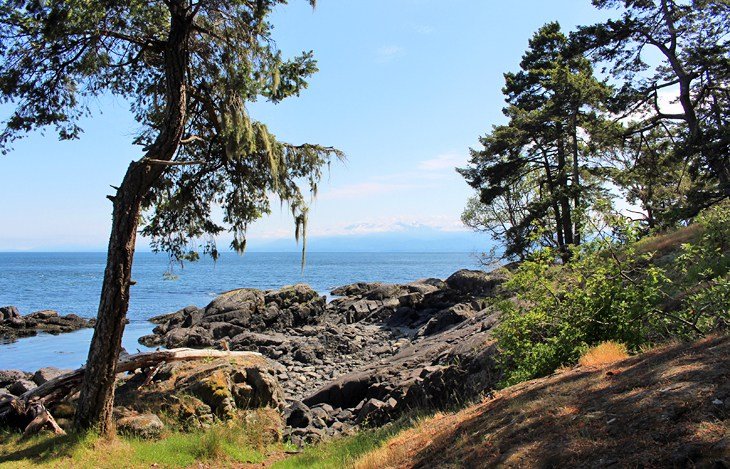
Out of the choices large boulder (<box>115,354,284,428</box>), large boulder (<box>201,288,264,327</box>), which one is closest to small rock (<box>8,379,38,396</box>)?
large boulder (<box>115,354,284,428</box>)

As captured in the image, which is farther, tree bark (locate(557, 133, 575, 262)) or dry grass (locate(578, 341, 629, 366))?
tree bark (locate(557, 133, 575, 262))

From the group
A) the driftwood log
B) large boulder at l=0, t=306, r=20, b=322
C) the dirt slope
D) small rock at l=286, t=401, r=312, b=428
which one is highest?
the dirt slope

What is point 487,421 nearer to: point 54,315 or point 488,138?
point 488,138

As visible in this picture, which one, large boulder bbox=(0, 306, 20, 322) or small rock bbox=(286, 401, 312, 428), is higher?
small rock bbox=(286, 401, 312, 428)

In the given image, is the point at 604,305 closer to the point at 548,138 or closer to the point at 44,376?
the point at 44,376

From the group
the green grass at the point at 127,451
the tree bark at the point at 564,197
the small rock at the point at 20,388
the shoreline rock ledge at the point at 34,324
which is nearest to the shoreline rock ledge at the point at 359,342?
the green grass at the point at 127,451

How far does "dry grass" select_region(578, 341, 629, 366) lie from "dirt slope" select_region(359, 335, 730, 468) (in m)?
0.30

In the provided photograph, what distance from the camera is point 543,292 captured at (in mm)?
8891

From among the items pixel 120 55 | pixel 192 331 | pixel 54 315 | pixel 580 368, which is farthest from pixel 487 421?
pixel 54 315

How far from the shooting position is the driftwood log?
9.29m

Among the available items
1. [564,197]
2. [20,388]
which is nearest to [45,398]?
[20,388]

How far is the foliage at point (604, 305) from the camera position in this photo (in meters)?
7.30

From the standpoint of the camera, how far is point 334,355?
911 inches

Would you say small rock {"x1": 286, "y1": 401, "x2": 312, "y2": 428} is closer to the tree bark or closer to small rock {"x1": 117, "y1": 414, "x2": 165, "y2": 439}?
small rock {"x1": 117, "y1": 414, "x2": 165, "y2": 439}
